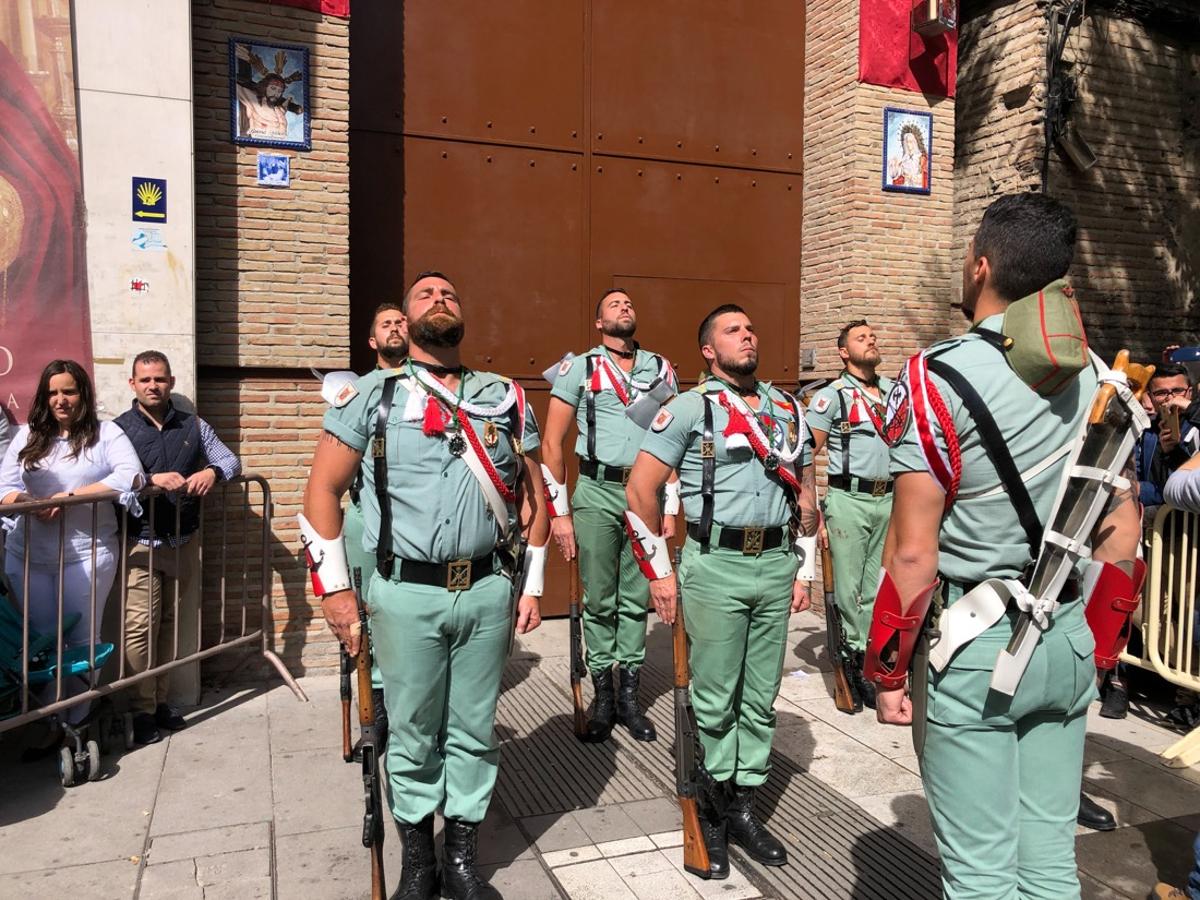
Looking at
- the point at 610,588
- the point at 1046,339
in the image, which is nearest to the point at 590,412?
the point at 610,588

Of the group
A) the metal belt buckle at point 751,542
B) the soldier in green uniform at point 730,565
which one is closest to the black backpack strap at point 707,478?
the soldier in green uniform at point 730,565

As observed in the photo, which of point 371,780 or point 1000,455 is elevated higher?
point 1000,455

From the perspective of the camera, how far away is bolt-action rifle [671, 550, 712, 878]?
374 centimetres

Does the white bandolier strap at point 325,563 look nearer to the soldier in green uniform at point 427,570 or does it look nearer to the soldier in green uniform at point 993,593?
the soldier in green uniform at point 427,570

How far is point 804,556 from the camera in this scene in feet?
14.4

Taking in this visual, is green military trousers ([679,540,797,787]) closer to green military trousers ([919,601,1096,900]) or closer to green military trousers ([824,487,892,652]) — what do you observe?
green military trousers ([919,601,1096,900])

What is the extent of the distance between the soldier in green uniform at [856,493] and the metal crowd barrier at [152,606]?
3550 millimetres

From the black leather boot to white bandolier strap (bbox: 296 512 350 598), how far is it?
135 inches

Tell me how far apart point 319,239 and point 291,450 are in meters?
1.47

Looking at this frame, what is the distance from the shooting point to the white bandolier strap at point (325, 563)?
3510 mm

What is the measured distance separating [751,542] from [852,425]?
2384mm

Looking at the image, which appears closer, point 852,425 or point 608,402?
point 608,402

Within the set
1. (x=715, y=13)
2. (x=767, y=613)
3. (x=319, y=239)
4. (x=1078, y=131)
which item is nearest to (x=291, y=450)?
(x=319, y=239)

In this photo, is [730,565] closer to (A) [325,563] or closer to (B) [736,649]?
(B) [736,649]
